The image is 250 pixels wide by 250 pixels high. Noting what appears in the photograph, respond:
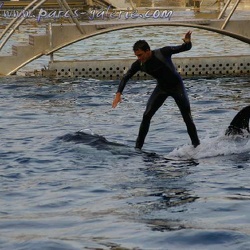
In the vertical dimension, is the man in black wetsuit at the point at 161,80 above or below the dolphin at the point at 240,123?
above

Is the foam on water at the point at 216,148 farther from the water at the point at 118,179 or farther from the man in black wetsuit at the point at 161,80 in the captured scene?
the man in black wetsuit at the point at 161,80

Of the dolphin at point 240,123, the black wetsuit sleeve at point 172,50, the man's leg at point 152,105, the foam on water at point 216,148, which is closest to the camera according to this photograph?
the black wetsuit sleeve at point 172,50

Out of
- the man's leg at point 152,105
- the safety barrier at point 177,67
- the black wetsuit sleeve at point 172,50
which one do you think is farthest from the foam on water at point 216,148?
the safety barrier at point 177,67

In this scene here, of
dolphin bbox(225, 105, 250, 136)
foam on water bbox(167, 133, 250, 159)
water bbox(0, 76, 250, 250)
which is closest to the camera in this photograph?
water bbox(0, 76, 250, 250)

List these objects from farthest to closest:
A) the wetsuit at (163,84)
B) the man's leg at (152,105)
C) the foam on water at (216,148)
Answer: the man's leg at (152,105) < the wetsuit at (163,84) < the foam on water at (216,148)

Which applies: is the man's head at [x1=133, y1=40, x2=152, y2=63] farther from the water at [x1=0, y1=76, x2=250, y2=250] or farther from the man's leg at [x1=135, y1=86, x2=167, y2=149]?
the water at [x1=0, y1=76, x2=250, y2=250]

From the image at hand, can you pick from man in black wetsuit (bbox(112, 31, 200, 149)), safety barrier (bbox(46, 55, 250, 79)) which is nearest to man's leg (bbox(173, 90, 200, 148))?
man in black wetsuit (bbox(112, 31, 200, 149))

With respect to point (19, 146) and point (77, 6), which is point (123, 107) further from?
point (77, 6)

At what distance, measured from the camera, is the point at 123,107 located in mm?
21391

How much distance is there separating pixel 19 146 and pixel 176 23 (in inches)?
347

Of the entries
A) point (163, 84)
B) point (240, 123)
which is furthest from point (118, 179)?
point (240, 123)

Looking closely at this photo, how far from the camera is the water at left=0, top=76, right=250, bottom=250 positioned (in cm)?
1001

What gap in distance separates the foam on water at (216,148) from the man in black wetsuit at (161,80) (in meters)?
0.20

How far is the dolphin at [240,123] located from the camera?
15.2 m
